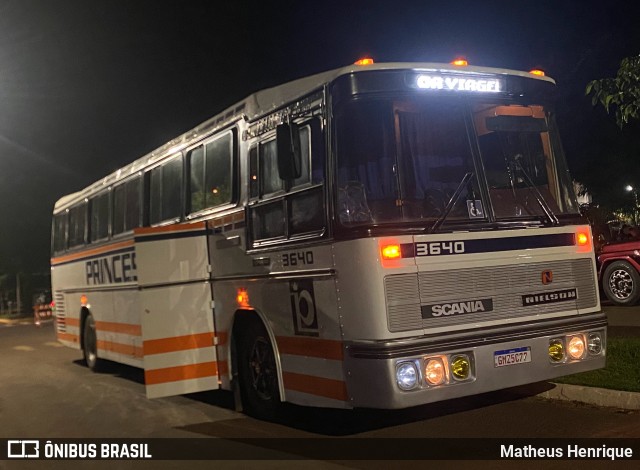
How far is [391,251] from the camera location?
5.73 m

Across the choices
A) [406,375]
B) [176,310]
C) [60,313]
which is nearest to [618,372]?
[406,375]

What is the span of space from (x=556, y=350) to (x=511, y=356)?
547mm

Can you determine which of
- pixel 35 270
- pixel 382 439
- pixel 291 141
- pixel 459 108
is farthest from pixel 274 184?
pixel 35 270

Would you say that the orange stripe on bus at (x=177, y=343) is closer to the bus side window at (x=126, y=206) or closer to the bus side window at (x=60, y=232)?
the bus side window at (x=126, y=206)

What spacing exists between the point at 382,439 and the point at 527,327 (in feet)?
5.63

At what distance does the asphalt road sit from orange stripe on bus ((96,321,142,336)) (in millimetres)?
882

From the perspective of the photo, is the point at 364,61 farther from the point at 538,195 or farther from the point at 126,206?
the point at 126,206

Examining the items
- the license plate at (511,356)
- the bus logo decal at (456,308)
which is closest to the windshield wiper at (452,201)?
the bus logo decal at (456,308)

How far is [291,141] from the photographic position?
251 inches

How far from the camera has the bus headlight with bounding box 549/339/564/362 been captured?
634cm

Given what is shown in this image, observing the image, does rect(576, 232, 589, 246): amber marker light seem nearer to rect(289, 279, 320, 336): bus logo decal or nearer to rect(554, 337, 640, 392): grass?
rect(554, 337, 640, 392): grass

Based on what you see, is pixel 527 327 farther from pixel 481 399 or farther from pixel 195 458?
pixel 195 458

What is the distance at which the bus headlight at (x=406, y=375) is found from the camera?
5645 millimetres

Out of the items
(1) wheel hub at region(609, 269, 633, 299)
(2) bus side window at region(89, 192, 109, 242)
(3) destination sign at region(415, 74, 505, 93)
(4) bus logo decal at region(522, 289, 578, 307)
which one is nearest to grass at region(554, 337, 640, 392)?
(4) bus logo decal at region(522, 289, 578, 307)
